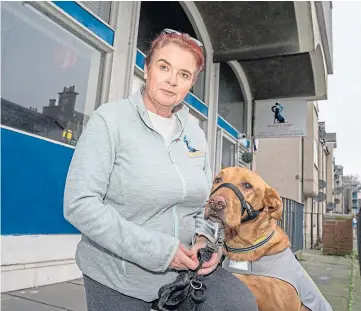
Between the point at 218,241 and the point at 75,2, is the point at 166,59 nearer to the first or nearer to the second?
the point at 218,241

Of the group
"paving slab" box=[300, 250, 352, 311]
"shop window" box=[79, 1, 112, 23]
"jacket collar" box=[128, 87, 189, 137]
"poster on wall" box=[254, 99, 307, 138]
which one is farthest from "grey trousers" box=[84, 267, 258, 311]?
"poster on wall" box=[254, 99, 307, 138]

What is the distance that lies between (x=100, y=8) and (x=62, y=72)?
4.05 ft

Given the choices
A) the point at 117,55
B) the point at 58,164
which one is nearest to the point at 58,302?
A: the point at 58,164

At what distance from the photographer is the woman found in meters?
1.12

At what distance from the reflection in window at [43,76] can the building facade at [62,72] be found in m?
0.01

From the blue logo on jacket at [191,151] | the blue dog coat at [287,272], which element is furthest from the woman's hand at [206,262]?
the blue dog coat at [287,272]

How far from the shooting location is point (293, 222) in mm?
8008

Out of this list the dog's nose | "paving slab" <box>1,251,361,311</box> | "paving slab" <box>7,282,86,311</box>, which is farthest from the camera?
"paving slab" <box>7,282,86,311</box>

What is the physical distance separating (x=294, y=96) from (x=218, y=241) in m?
8.49

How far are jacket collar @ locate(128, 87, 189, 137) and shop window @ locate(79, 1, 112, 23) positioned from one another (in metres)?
3.19

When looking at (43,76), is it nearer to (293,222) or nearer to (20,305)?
(20,305)

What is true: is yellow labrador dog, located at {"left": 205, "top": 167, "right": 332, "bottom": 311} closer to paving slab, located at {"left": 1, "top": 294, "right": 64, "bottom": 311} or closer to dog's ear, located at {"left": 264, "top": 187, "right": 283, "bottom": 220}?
dog's ear, located at {"left": 264, "top": 187, "right": 283, "bottom": 220}

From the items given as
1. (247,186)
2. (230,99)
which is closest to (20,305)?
(247,186)

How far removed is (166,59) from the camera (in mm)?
1360
